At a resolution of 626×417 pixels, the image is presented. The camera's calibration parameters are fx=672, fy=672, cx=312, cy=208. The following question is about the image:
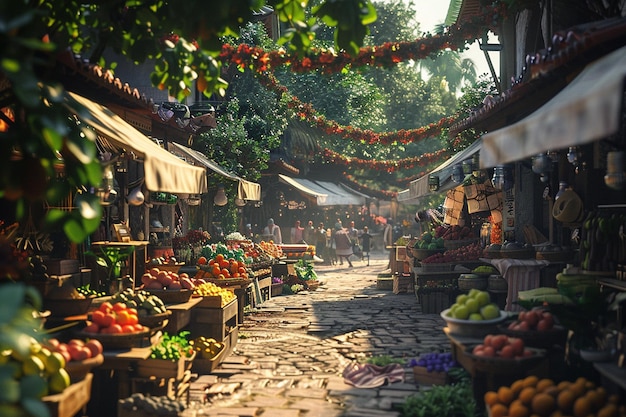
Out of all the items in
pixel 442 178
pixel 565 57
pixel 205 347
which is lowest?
pixel 205 347

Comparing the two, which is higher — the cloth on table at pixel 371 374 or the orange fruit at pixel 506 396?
the orange fruit at pixel 506 396

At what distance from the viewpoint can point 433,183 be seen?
580 inches

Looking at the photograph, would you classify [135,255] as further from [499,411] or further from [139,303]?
[499,411]

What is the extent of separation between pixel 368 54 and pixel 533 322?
28.0ft

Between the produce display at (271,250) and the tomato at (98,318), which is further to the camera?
the produce display at (271,250)

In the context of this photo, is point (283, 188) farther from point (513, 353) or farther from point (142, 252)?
point (513, 353)

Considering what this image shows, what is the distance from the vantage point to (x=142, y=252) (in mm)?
10289

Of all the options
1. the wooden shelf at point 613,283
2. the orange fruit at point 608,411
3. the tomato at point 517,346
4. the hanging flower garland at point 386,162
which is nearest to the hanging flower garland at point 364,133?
the hanging flower garland at point 386,162

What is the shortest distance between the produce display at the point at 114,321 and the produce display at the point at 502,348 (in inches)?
137

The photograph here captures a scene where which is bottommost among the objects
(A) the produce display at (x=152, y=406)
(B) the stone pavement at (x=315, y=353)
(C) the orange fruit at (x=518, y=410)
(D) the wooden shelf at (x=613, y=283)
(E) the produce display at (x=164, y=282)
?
(B) the stone pavement at (x=315, y=353)

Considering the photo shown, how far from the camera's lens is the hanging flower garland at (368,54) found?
554 inches

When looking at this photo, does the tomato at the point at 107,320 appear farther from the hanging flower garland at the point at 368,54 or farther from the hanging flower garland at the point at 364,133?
the hanging flower garland at the point at 364,133

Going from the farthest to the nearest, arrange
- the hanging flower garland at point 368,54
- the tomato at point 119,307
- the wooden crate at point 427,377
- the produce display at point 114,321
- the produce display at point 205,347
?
the hanging flower garland at point 368,54 < the produce display at point 205,347 < the wooden crate at point 427,377 < the tomato at point 119,307 < the produce display at point 114,321

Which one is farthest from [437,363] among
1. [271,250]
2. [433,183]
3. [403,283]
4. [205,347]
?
[271,250]
